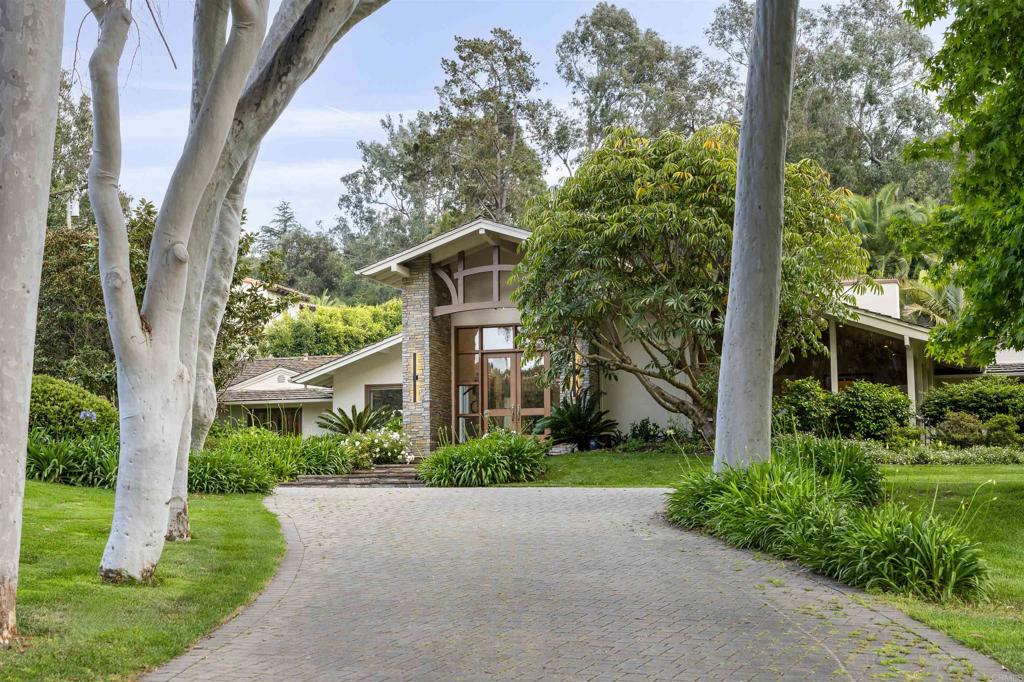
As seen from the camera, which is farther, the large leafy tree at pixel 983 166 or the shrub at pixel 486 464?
the shrub at pixel 486 464

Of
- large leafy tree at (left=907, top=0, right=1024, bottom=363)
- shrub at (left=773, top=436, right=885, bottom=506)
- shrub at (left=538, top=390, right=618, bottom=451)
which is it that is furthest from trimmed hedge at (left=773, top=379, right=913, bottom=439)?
large leafy tree at (left=907, top=0, right=1024, bottom=363)

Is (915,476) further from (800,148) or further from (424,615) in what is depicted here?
(800,148)

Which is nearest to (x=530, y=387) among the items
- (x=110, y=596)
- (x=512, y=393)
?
(x=512, y=393)

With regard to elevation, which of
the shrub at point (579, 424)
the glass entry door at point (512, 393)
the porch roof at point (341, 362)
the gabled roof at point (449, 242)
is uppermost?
the gabled roof at point (449, 242)

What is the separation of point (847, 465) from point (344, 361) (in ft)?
54.9

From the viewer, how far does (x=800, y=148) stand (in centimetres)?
4041

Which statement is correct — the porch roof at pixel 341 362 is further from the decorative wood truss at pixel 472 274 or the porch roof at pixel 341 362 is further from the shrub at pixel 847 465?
the shrub at pixel 847 465

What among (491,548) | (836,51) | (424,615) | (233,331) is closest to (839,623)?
(424,615)

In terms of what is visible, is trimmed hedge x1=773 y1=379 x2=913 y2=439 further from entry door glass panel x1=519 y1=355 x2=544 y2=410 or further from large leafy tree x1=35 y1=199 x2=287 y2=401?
large leafy tree x1=35 y1=199 x2=287 y2=401

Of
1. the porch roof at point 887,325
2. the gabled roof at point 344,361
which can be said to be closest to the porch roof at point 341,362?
the gabled roof at point 344,361

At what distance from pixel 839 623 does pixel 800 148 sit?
37.4 m

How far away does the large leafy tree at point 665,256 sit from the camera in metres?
17.3

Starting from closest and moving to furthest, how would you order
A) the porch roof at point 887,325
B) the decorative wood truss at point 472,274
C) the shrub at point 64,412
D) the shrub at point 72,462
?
the shrub at point 72,462
the shrub at point 64,412
the porch roof at point 887,325
the decorative wood truss at point 472,274

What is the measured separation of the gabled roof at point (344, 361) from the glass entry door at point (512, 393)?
304cm
